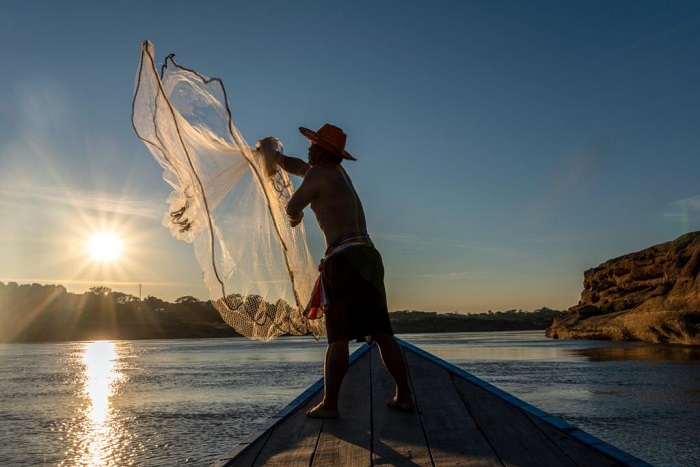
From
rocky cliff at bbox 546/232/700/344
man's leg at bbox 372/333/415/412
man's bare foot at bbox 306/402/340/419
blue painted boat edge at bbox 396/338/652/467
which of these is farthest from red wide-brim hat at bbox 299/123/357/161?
→ rocky cliff at bbox 546/232/700/344

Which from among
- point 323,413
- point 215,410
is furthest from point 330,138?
point 215,410

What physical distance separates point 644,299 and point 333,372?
4310 centimetres

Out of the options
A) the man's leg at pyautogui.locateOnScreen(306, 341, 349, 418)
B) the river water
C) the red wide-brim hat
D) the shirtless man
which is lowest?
the river water

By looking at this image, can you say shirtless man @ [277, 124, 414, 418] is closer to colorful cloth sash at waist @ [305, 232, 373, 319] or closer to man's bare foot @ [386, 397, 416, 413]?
colorful cloth sash at waist @ [305, 232, 373, 319]

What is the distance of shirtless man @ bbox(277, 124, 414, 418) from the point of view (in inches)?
172

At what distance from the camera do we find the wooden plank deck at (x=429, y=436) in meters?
3.45

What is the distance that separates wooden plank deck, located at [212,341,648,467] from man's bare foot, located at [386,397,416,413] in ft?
0.12

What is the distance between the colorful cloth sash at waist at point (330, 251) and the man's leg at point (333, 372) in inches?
10.3

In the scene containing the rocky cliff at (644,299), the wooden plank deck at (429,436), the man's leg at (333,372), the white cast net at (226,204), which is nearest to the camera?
the wooden plank deck at (429,436)

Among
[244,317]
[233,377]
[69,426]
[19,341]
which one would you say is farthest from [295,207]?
[19,341]

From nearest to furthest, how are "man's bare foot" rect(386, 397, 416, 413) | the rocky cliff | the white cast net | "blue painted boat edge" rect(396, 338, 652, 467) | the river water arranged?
"blue painted boat edge" rect(396, 338, 652, 467), "man's bare foot" rect(386, 397, 416, 413), the white cast net, the river water, the rocky cliff

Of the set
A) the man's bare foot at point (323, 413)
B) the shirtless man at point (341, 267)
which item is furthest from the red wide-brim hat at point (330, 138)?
the man's bare foot at point (323, 413)

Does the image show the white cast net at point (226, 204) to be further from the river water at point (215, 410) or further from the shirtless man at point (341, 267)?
the river water at point (215, 410)

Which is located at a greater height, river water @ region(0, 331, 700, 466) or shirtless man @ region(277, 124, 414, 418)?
shirtless man @ region(277, 124, 414, 418)
